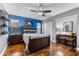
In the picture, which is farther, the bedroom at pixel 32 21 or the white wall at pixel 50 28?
the white wall at pixel 50 28

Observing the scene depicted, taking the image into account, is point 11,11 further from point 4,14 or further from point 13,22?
point 13,22

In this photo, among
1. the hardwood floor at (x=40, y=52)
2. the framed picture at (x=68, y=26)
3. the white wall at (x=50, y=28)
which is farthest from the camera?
the white wall at (x=50, y=28)

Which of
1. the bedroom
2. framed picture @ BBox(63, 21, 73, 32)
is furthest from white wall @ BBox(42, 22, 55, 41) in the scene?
framed picture @ BBox(63, 21, 73, 32)

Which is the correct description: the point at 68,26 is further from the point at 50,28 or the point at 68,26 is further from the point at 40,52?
the point at 40,52

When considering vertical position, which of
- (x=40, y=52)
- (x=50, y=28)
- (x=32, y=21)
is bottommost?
(x=40, y=52)

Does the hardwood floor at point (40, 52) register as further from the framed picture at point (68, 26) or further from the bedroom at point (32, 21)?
the framed picture at point (68, 26)

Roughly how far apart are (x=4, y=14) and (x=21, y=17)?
352mm

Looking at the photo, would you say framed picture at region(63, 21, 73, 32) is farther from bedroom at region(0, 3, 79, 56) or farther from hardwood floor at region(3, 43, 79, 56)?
hardwood floor at region(3, 43, 79, 56)

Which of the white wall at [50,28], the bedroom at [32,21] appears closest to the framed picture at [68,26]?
the bedroom at [32,21]

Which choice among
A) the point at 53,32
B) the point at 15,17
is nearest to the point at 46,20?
the point at 53,32

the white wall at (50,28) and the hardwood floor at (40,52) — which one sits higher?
the white wall at (50,28)

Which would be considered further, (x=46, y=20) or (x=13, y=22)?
(x=46, y=20)

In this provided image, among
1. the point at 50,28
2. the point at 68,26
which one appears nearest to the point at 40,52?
the point at 50,28

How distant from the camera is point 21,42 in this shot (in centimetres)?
158
